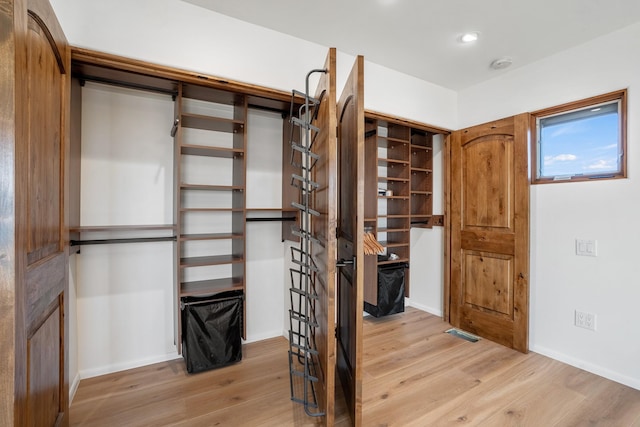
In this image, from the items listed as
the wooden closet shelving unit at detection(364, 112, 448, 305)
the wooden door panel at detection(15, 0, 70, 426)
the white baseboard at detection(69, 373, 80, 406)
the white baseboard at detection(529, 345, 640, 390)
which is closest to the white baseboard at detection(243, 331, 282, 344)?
the wooden closet shelving unit at detection(364, 112, 448, 305)

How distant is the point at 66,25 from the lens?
1.69 metres

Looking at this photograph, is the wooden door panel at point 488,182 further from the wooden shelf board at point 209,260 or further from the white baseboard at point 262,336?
the wooden shelf board at point 209,260

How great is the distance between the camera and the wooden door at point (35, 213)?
85cm

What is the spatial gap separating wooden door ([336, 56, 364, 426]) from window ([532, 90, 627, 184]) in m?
2.02

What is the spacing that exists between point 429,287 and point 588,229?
1729 mm

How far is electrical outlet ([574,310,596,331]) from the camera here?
2.33 m

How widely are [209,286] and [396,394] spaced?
5.30 feet

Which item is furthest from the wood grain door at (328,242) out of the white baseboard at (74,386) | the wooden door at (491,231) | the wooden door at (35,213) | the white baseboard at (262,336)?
the wooden door at (491,231)

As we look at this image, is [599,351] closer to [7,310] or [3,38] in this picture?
[7,310]

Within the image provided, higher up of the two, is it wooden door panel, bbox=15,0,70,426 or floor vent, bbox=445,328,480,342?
wooden door panel, bbox=15,0,70,426

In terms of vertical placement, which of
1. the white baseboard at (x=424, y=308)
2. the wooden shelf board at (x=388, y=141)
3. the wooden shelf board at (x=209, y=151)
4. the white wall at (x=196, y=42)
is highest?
the white wall at (x=196, y=42)

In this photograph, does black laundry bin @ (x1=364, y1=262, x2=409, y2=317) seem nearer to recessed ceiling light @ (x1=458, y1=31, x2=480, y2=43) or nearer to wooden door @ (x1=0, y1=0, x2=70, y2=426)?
recessed ceiling light @ (x1=458, y1=31, x2=480, y2=43)

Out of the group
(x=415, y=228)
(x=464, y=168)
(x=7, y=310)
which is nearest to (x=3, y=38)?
(x=7, y=310)

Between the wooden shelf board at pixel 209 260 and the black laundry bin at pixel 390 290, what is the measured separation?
1.63 meters
